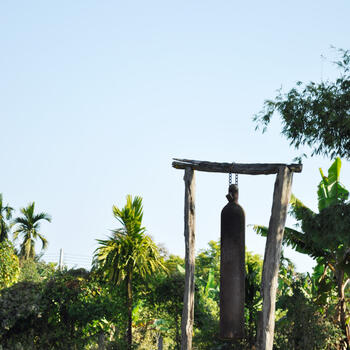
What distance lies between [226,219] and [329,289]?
30.7 ft

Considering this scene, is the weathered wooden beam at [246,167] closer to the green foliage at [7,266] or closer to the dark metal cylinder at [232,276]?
the dark metal cylinder at [232,276]

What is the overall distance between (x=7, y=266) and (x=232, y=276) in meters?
14.9

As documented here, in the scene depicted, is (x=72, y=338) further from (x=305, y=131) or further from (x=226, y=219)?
(x=226, y=219)

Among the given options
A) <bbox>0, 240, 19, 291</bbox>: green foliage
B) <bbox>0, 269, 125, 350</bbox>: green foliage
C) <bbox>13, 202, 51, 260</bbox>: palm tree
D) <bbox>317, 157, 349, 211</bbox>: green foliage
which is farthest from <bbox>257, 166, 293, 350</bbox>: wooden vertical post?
<bbox>13, 202, 51, 260</bbox>: palm tree

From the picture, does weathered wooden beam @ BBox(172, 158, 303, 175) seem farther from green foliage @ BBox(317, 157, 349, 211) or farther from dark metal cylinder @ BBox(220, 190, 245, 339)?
green foliage @ BBox(317, 157, 349, 211)

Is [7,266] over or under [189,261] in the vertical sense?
over

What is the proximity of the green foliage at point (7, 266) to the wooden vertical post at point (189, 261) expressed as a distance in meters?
13.4

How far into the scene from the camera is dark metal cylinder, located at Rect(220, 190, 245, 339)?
8.29m

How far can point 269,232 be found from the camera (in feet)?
Result: 29.9

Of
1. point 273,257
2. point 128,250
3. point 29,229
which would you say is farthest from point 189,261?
point 29,229

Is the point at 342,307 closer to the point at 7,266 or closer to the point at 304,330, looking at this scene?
the point at 304,330

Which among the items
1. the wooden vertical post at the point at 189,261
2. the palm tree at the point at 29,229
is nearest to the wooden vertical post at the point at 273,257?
the wooden vertical post at the point at 189,261

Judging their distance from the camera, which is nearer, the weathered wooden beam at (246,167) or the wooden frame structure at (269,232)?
the wooden frame structure at (269,232)

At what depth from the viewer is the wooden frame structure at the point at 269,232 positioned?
352 inches
